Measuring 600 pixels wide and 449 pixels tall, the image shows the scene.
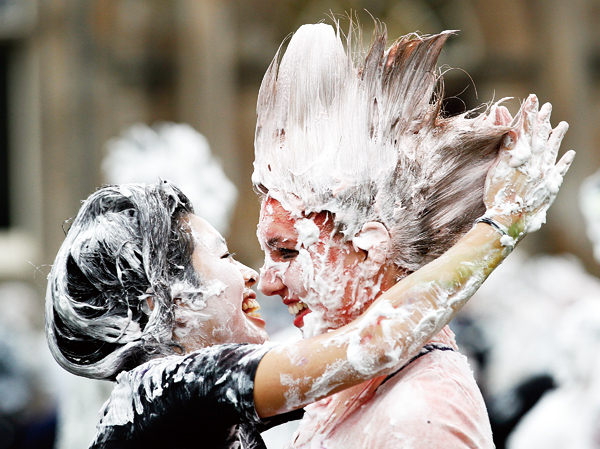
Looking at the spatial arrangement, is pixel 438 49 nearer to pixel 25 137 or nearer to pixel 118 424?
pixel 118 424

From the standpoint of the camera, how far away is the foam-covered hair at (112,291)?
2.71 meters

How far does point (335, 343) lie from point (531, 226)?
0.64 m

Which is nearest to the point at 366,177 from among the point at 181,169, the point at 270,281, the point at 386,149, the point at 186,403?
the point at 386,149

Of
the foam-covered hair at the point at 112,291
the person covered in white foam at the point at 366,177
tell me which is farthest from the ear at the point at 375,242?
the foam-covered hair at the point at 112,291

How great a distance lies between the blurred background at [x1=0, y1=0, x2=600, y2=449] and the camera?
13227mm

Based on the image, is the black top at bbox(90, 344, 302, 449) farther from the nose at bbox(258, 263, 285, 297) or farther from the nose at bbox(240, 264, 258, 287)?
the nose at bbox(240, 264, 258, 287)

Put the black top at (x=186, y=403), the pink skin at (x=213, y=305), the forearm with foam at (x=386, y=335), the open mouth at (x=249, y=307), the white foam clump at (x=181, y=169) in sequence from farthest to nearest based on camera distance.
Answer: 1. the white foam clump at (x=181, y=169)
2. the open mouth at (x=249, y=307)
3. the pink skin at (x=213, y=305)
4. the black top at (x=186, y=403)
5. the forearm with foam at (x=386, y=335)

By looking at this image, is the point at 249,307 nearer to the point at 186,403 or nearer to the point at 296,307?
the point at 296,307

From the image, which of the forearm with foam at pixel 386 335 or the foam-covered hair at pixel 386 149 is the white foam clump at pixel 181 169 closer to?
the foam-covered hair at pixel 386 149

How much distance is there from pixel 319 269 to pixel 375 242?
19cm

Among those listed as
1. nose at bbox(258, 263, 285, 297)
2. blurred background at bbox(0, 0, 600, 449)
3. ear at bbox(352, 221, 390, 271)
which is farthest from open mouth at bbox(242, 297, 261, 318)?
blurred background at bbox(0, 0, 600, 449)

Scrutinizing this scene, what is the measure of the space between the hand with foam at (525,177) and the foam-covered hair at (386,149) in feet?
0.33

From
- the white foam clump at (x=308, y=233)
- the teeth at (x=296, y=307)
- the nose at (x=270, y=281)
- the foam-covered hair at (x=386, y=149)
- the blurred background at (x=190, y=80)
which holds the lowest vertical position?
the blurred background at (x=190, y=80)

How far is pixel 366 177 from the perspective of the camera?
2.47m
